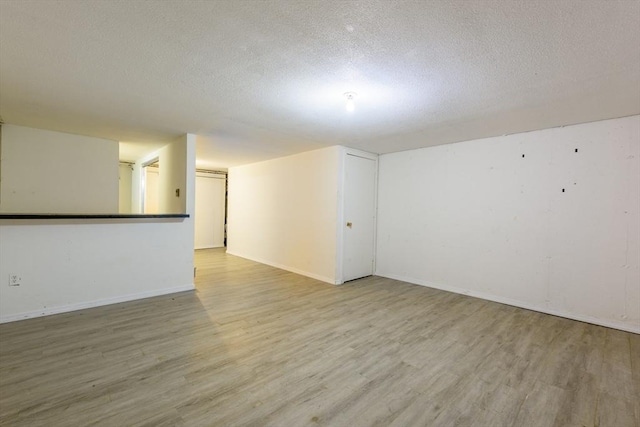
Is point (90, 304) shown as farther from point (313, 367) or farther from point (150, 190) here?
point (150, 190)

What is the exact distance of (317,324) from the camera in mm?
2898

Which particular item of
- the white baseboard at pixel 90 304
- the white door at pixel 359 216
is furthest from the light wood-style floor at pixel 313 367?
the white door at pixel 359 216

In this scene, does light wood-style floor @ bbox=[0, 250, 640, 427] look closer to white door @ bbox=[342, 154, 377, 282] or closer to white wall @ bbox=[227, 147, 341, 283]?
white door @ bbox=[342, 154, 377, 282]

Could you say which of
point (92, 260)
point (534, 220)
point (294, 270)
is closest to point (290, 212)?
point (294, 270)

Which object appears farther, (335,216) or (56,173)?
(335,216)

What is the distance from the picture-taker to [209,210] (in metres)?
7.88

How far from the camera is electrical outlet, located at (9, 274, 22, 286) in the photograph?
2883 mm

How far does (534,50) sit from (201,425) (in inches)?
116

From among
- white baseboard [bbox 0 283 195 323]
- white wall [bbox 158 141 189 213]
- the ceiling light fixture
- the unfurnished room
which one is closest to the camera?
the unfurnished room

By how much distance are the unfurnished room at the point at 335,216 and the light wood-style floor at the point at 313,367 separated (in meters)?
0.02

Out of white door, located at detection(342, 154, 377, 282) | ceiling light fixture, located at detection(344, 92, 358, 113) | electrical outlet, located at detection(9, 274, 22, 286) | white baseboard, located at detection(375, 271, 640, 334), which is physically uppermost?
ceiling light fixture, located at detection(344, 92, 358, 113)

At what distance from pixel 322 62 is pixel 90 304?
12.2 feet

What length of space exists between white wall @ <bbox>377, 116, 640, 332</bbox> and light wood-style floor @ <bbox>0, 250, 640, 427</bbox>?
0.38 m

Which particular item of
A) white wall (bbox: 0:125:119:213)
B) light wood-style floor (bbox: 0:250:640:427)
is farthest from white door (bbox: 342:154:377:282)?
white wall (bbox: 0:125:119:213)
